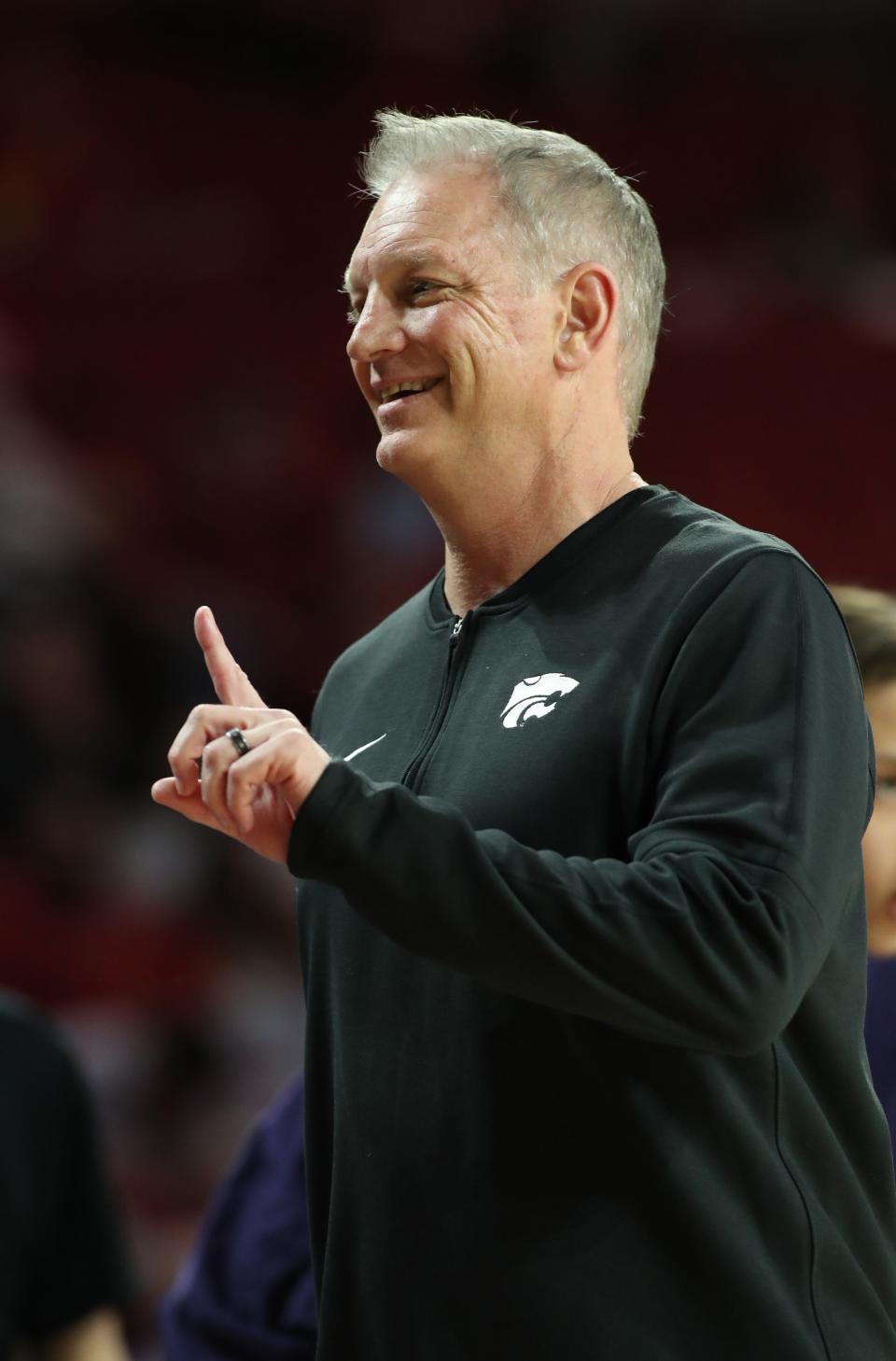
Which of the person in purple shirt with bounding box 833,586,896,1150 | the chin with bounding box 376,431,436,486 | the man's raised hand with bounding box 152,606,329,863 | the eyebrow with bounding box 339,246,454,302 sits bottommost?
the person in purple shirt with bounding box 833,586,896,1150

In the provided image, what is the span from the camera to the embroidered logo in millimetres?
1721

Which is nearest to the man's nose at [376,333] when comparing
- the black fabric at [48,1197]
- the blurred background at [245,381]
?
the black fabric at [48,1197]

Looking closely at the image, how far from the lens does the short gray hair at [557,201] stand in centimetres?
190

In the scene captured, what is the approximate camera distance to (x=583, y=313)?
6.32ft

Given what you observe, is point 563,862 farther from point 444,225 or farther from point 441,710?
point 444,225

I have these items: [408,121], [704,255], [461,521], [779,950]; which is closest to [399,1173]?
[779,950]

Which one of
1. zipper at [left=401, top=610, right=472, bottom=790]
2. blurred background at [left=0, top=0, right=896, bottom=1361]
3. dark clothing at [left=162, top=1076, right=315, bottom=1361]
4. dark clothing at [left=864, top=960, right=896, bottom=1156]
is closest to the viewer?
zipper at [left=401, top=610, right=472, bottom=790]

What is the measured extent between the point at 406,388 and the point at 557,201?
0.87 feet

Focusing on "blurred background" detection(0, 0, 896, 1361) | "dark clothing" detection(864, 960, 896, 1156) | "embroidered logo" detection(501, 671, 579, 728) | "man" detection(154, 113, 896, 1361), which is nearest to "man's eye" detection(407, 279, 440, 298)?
"man" detection(154, 113, 896, 1361)

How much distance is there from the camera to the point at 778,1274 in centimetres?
158

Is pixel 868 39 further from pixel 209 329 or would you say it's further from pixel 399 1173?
pixel 399 1173

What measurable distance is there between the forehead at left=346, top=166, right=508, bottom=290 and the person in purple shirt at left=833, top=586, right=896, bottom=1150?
0.98 meters

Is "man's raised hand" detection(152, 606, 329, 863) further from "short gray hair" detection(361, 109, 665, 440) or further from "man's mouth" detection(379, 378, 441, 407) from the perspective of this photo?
"short gray hair" detection(361, 109, 665, 440)

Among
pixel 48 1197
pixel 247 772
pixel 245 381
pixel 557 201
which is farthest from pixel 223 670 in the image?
pixel 245 381
